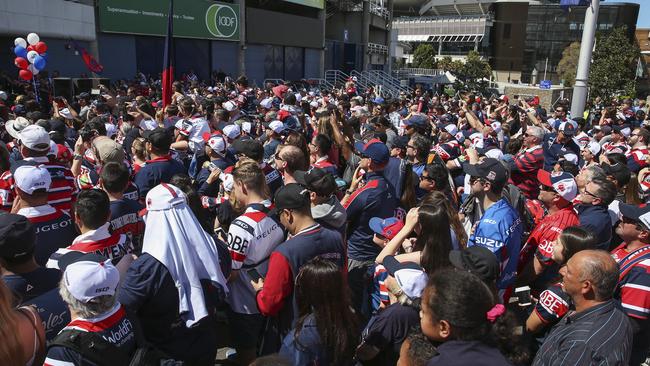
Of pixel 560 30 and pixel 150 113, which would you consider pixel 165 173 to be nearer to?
pixel 150 113

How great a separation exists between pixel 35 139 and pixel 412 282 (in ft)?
13.8

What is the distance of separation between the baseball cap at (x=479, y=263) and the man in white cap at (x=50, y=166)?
151 inches

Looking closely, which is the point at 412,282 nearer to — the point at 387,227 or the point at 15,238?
the point at 387,227

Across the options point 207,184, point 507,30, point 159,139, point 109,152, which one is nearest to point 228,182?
point 207,184

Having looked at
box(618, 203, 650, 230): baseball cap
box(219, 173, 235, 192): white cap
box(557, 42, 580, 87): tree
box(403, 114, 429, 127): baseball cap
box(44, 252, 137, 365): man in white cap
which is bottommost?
box(44, 252, 137, 365): man in white cap

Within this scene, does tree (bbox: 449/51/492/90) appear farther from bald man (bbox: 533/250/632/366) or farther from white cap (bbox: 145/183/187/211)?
white cap (bbox: 145/183/187/211)

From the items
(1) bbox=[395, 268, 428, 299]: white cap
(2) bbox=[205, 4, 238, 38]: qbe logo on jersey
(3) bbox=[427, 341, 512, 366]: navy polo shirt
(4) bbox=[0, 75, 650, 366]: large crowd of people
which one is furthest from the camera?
(2) bbox=[205, 4, 238, 38]: qbe logo on jersey

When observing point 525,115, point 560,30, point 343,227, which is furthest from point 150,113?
point 560,30

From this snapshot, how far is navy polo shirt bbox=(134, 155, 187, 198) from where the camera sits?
5.17 meters

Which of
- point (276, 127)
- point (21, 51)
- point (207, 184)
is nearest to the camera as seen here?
point (207, 184)

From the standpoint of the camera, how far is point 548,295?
131 inches

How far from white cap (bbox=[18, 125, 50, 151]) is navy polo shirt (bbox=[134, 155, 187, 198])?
976mm

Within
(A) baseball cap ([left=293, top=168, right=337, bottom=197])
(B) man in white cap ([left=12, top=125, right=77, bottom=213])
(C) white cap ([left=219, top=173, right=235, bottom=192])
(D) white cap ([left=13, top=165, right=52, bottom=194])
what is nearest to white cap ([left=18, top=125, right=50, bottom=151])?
(B) man in white cap ([left=12, top=125, right=77, bottom=213])

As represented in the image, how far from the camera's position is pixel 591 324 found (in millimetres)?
2596
